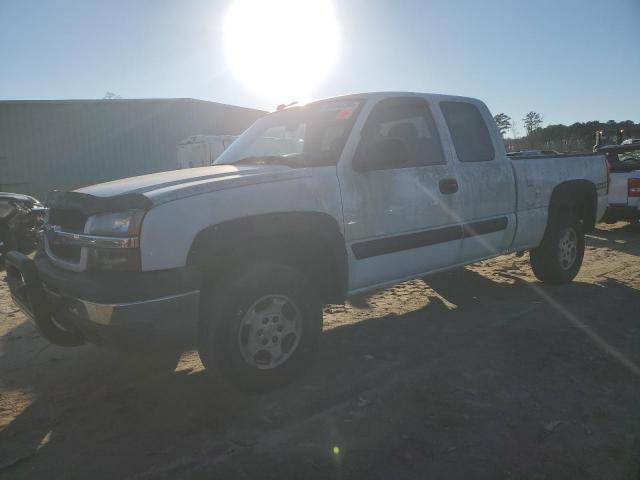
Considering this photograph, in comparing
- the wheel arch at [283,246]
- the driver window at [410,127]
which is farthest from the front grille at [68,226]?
the driver window at [410,127]

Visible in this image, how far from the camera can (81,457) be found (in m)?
2.31

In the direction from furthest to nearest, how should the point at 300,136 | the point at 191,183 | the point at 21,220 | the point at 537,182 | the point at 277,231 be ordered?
1. the point at 21,220
2. the point at 537,182
3. the point at 300,136
4. the point at 277,231
5. the point at 191,183

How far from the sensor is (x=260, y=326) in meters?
2.79

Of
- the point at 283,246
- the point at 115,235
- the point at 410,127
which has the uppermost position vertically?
the point at 410,127

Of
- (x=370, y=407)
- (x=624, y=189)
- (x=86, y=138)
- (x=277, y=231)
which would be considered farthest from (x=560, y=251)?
(x=86, y=138)

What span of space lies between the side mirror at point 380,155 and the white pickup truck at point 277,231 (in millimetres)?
11

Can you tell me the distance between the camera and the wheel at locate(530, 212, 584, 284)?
494 cm

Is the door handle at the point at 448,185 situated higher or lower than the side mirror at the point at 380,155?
lower

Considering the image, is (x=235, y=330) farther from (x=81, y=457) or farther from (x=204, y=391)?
(x=81, y=457)

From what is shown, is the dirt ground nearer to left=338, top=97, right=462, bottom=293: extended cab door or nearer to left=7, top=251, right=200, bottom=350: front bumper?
left=7, top=251, right=200, bottom=350: front bumper

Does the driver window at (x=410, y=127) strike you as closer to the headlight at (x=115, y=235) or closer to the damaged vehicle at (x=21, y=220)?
the headlight at (x=115, y=235)

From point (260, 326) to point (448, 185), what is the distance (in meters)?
1.98

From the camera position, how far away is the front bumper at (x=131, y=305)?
233cm

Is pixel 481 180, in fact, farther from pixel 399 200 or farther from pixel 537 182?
pixel 399 200
